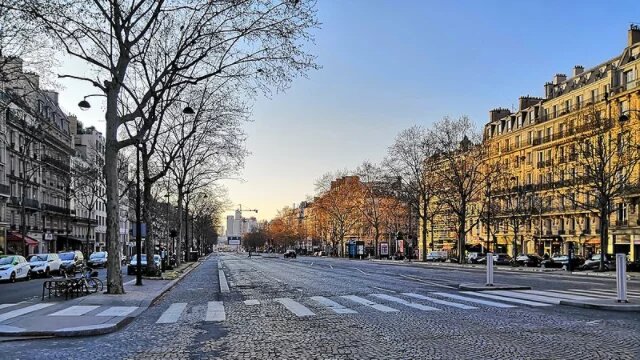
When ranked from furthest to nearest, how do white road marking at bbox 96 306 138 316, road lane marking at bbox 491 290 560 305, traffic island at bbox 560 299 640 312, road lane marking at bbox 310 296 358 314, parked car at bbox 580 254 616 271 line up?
parked car at bbox 580 254 616 271, road lane marking at bbox 491 290 560 305, road lane marking at bbox 310 296 358 314, traffic island at bbox 560 299 640 312, white road marking at bbox 96 306 138 316

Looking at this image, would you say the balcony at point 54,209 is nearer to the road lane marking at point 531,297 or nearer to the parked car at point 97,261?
the parked car at point 97,261

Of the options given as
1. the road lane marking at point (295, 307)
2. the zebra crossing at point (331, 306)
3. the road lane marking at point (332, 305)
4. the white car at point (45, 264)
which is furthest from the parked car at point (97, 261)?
the road lane marking at point (295, 307)

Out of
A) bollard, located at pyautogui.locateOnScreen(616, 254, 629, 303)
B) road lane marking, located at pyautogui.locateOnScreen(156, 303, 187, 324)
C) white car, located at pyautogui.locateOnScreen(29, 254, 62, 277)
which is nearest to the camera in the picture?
road lane marking, located at pyautogui.locateOnScreen(156, 303, 187, 324)

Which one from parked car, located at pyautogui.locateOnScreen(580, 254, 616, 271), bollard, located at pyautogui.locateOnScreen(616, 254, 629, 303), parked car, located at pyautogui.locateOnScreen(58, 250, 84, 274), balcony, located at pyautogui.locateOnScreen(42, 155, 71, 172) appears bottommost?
parked car, located at pyautogui.locateOnScreen(580, 254, 616, 271)

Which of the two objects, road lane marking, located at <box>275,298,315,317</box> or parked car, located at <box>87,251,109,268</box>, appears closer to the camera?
road lane marking, located at <box>275,298,315,317</box>

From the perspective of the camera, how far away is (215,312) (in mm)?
16688

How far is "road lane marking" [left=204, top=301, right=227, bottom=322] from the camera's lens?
1523cm

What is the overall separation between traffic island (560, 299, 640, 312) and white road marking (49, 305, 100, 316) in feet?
43.9

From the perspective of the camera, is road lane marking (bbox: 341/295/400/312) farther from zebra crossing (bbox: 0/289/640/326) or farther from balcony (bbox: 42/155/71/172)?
balcony (bbox: 42/155/71/172)

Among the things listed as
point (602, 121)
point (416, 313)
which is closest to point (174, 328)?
point (416, 313)

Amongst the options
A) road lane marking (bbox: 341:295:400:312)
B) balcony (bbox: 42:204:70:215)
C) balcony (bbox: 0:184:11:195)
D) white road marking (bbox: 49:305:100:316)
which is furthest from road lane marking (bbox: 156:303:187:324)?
balcony (bbox: 42:204:70:215)

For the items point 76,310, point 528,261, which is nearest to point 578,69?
point 528,261

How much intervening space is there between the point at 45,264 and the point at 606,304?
36.2 meters

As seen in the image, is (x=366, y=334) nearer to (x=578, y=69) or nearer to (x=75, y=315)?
(x=75, y=315)
